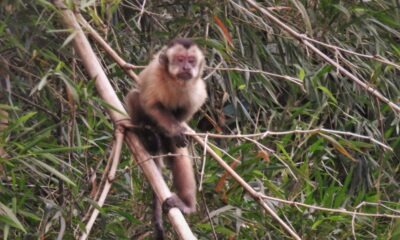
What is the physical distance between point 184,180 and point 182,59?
57 centimetres

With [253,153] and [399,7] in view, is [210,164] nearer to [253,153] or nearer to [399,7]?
[253,153]

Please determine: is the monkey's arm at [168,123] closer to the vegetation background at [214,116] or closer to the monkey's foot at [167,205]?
the vegetation background at [214,116]

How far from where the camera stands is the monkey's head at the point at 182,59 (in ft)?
13.8

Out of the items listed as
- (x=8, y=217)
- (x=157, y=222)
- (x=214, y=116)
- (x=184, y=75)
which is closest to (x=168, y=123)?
(x=184, y=75)

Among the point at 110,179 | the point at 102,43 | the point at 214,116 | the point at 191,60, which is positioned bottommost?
the point at 214,116

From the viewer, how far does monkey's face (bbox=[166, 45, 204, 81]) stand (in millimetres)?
4199

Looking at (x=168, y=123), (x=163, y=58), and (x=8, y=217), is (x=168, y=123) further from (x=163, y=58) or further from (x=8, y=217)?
(x=8, y=217)

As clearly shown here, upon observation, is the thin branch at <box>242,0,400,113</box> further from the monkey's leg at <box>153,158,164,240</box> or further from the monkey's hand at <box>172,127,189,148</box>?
the monkey's leg at <box>153,158,164,240</box>

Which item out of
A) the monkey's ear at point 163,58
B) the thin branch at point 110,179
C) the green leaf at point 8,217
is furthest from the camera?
the monkey's ear at point 163,58

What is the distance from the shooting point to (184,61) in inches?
167

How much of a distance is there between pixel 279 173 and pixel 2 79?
1947mm

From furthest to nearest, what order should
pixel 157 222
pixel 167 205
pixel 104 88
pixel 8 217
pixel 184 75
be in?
pixel 184 75, pixel 157 222, pixel 104 88, pixel 8 217, pixel 167 205

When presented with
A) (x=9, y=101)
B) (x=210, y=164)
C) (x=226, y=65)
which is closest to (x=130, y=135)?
(x=9, y=101)

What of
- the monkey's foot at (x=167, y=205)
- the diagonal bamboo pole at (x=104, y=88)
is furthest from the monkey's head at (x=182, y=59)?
the monkey's foot at (x=167, y=205)
